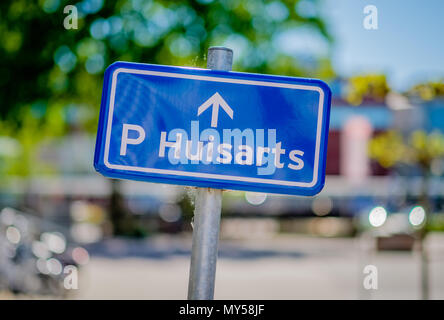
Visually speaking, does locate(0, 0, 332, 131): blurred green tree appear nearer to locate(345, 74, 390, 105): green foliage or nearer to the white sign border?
locate(345, 74, 390, 105): green foliage

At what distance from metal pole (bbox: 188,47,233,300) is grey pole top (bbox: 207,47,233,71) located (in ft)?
1.26

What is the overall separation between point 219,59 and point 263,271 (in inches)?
400

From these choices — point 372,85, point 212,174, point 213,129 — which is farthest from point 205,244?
point 372,85

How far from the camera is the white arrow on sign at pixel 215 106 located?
1.56 metres

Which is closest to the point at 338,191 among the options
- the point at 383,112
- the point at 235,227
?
the point at 383,112

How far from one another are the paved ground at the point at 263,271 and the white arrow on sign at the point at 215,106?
6.93 m

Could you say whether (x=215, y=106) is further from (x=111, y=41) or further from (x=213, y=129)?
(x=111, y=41)

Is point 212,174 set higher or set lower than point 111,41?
lower

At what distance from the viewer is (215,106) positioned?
1.56 m

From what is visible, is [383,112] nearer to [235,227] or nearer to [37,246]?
[235,227]

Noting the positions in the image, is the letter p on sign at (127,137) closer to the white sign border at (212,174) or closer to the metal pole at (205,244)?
the white sign border at (212,174)

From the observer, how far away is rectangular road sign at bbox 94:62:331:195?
1.54 meters

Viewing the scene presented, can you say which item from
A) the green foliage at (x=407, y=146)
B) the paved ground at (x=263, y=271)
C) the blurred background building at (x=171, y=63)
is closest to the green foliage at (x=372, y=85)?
the blurred background building at (x=171, y=63)
